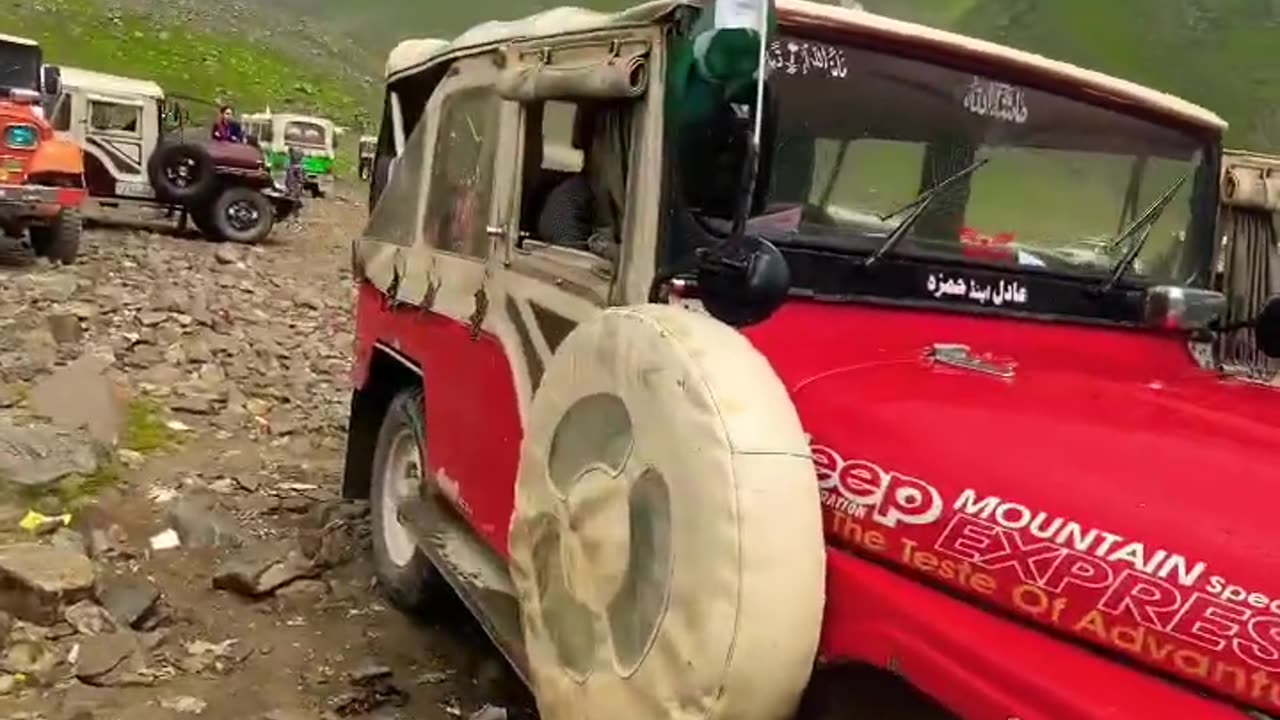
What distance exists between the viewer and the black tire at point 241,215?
17.9m

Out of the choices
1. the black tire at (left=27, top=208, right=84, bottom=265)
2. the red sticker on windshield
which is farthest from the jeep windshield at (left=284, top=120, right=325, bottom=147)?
the red sticker on windshield

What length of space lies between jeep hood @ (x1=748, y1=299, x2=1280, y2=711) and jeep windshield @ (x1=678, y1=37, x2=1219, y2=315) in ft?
0.79

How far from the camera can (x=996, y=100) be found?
3.41m

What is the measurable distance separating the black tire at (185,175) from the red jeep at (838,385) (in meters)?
14.0

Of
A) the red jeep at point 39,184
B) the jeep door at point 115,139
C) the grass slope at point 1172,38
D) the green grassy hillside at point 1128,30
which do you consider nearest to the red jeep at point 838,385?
the red jeep at point 39,184

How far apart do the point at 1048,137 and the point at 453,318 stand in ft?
6.44

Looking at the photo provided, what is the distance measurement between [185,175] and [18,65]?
2585 mm

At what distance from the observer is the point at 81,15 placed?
4609 cm

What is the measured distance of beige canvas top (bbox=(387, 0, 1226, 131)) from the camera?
3.16m

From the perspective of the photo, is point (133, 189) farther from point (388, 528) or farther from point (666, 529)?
point (666, 529)

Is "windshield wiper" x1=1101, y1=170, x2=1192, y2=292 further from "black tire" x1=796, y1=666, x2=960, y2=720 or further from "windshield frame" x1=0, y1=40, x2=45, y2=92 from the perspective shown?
"windshield frame" x1=0, y1=40, x2=45, y2=92

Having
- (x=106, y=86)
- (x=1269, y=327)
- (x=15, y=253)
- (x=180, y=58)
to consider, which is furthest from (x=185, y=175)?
(x=180, y=58)

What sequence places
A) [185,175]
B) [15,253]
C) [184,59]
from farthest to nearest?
1. [184,59]
2. [185,175]
3. [15,253]

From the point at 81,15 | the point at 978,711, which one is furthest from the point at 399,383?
the point at 81,15
